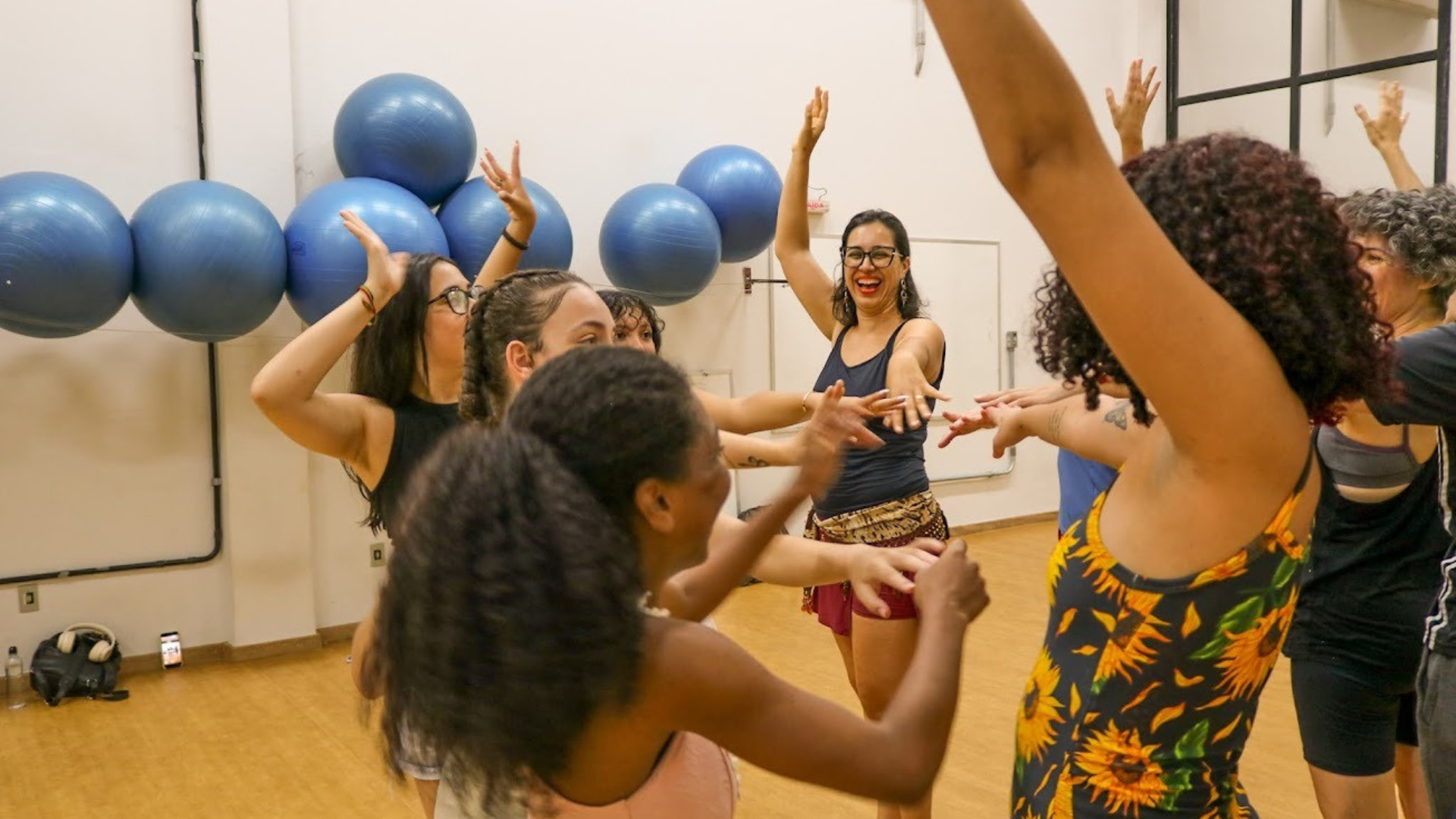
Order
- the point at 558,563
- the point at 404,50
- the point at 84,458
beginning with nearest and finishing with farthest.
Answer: the point at 558,563
the point at 84,458
the point at 404,50

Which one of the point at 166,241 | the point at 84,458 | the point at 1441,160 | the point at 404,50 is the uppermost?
the point at 404,50

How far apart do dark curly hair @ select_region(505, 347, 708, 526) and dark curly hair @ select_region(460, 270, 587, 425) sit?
69 centimetres

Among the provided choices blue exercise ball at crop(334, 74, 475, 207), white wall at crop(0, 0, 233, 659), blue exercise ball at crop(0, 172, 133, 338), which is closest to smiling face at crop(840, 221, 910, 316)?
blue exercise ball at crop(334, 74, 475, 207)

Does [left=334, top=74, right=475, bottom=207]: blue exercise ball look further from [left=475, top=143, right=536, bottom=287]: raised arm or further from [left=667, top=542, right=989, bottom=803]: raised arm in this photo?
[left=667, top=542, right=989, bottom=803]: raised arm

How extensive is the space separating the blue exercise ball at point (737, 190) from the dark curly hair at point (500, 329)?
143 inches

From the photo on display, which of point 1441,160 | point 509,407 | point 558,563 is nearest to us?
point 558,563

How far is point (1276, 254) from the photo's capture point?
0.98 metres

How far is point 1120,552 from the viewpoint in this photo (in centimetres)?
108

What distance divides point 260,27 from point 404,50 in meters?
0.70

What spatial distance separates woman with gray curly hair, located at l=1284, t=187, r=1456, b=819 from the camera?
6.34 ft

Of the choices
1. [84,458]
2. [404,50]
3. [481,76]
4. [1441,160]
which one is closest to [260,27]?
[404,50]

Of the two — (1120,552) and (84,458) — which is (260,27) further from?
(1120,552)

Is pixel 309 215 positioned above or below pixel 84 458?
above

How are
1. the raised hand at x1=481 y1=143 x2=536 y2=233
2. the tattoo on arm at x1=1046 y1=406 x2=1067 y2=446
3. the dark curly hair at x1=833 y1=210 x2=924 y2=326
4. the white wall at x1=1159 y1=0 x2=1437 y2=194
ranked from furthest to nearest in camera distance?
the white wall at x1=1159 y1=0 x2=1437 y2=194
the dark curly hair at x1=833 y1=210 x2=924 y2=326
the raised hand at x1=481 y1=143 x2=536 y2=233
the tattoo on arm at x1=1046 y1=406 x2=1067 y2=446
